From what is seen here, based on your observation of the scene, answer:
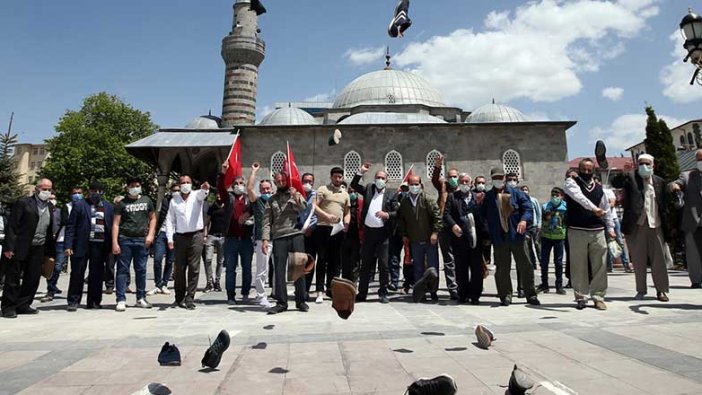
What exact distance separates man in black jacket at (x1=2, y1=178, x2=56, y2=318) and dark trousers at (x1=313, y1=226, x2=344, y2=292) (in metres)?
3.55

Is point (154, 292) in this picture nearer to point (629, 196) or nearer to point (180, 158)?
point (629, 196)

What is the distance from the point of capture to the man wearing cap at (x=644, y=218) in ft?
17.1

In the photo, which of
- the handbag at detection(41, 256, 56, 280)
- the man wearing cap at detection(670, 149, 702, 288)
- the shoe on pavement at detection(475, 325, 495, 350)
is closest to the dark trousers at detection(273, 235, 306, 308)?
the shoe on pavement at detection(475, 325, 495, 350)

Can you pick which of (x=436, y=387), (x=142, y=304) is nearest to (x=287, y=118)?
(x=142, y=304)

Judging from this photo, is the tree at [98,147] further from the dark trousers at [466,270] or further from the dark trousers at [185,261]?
the dark trousers at [466,270]

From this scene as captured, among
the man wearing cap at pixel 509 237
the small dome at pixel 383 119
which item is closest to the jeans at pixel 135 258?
the man wearing cap at pixel 509 237

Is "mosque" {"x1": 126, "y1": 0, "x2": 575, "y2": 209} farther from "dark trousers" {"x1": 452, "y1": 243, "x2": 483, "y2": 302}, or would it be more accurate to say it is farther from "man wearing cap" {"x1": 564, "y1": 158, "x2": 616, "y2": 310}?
"man wearing cap" {"x1": 564, "y1": 158, "x2": 616, "y2": 310}

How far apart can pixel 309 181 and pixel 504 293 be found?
3.11m

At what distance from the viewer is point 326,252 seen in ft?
19.8

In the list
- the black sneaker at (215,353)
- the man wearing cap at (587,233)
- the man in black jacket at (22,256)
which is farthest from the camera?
the man in black jacket at (22,256)

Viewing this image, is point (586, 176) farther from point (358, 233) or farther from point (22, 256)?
point (22, 256)

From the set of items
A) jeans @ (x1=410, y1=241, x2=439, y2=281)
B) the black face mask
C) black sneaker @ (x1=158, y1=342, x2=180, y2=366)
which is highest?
the black face mask

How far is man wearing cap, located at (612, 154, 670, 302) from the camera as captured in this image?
17.1ft

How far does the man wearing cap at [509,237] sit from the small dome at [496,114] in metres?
23.7
